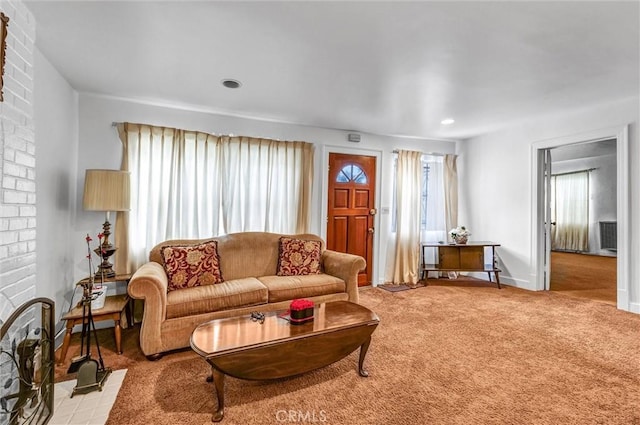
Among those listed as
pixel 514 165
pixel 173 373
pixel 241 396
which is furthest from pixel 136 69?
pixel 514 165

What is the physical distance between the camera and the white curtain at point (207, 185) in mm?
3363

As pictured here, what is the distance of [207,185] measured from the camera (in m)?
3.69

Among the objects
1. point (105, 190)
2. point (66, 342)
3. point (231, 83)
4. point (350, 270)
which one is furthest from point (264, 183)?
point (66, 342)

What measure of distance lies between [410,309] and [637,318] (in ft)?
7.46

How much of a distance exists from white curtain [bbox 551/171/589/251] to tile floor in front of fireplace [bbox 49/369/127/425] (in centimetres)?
1000

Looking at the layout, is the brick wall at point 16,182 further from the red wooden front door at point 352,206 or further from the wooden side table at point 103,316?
the red wooden front door at point 352,206

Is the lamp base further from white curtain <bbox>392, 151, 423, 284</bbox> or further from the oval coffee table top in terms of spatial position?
white curtain <bbox>392, 151, 423, 284</bbox>

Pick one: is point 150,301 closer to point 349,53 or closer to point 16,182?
point 16,182

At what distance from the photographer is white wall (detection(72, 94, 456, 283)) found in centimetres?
320

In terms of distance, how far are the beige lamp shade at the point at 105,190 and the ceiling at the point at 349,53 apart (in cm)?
88

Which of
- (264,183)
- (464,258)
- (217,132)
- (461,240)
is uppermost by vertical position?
(217,132)

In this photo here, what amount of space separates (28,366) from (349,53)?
2.79 m

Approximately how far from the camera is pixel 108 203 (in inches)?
110

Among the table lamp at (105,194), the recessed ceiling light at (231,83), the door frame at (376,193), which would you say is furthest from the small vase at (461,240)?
the table lamp at (105,194)
